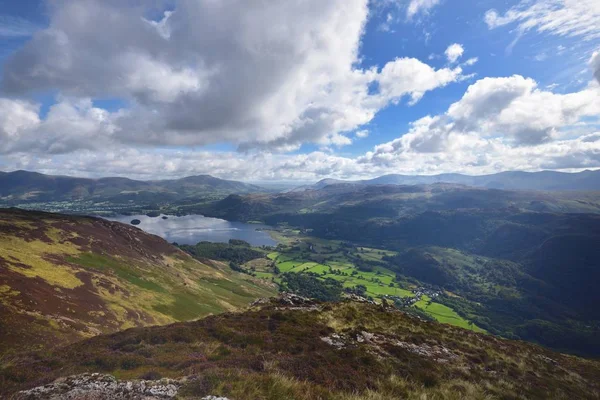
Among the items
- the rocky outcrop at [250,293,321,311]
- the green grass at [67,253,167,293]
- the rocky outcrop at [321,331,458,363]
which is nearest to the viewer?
the rocky outcrop at [321,331,458,363]

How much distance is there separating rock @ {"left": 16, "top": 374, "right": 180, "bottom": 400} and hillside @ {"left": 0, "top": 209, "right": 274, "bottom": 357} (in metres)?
29.4

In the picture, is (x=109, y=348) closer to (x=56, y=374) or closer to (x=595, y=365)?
(x=56, y=374)

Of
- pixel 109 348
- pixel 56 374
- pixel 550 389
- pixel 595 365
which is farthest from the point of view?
pixel 595 365

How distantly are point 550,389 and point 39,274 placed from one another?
88962 millimetres

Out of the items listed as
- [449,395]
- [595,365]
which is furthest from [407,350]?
[595,365]

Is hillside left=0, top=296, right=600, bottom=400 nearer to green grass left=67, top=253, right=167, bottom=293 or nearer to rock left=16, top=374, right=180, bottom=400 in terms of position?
rock left=16, top=374, right=180, bottom=400

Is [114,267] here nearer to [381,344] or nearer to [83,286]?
[83,286]

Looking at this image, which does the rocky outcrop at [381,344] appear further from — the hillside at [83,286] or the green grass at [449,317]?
the green grass at [449,317]

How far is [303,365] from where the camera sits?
56.4 feet

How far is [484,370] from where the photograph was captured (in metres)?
24.0

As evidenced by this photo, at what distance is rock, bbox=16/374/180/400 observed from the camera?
1116cm

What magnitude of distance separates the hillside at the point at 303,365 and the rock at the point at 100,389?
0.24 feet

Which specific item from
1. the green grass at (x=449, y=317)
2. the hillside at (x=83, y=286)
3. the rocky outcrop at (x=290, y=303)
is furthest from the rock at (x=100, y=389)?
the green grass at (x=449, y=317)

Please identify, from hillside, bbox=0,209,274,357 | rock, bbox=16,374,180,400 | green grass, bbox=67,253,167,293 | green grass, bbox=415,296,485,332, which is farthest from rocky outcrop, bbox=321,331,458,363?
green grass, bbox=415,296,485,332
